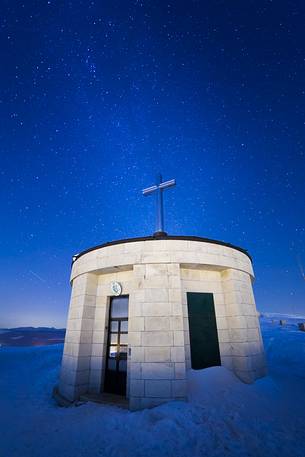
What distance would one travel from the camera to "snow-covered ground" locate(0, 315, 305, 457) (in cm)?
486

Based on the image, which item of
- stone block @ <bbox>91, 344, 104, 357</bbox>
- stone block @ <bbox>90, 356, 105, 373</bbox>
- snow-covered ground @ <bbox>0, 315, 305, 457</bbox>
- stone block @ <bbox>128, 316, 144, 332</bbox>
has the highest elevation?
stone block @ <bbox>128, 316, 144, 332</bbox>

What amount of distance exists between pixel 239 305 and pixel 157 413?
4866 millimetres

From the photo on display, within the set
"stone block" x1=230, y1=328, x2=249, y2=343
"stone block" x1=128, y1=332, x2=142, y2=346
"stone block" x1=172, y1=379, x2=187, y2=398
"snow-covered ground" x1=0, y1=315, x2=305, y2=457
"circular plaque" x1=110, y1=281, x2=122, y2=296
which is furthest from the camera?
"circular plaque" x1=110, y1=281, x2=122, y2=296

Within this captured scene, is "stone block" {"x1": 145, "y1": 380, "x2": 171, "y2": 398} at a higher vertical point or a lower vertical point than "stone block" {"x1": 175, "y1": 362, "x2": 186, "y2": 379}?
lower

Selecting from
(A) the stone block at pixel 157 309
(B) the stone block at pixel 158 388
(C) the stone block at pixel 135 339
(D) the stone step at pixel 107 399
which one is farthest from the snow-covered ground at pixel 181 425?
(A) the stone block at pixel 157 309

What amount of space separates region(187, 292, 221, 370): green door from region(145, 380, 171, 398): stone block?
1575 mm

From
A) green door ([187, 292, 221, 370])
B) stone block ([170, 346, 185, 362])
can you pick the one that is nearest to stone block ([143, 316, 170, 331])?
stone block ([170, 346, 185, 362])

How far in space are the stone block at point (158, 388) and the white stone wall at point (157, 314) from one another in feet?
0.08

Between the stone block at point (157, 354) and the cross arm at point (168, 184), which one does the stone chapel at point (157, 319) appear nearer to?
the stone block at point (157, 354)

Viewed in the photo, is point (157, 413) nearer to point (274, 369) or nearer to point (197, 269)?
point (197, 269)

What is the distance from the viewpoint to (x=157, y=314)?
7398 mm

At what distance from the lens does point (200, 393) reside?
687 cm

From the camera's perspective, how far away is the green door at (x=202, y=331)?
7.98 m

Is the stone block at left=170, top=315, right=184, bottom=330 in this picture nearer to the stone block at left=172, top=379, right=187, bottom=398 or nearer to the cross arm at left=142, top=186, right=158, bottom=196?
the stone block at left=172, top=379, right=187, bottom=398
